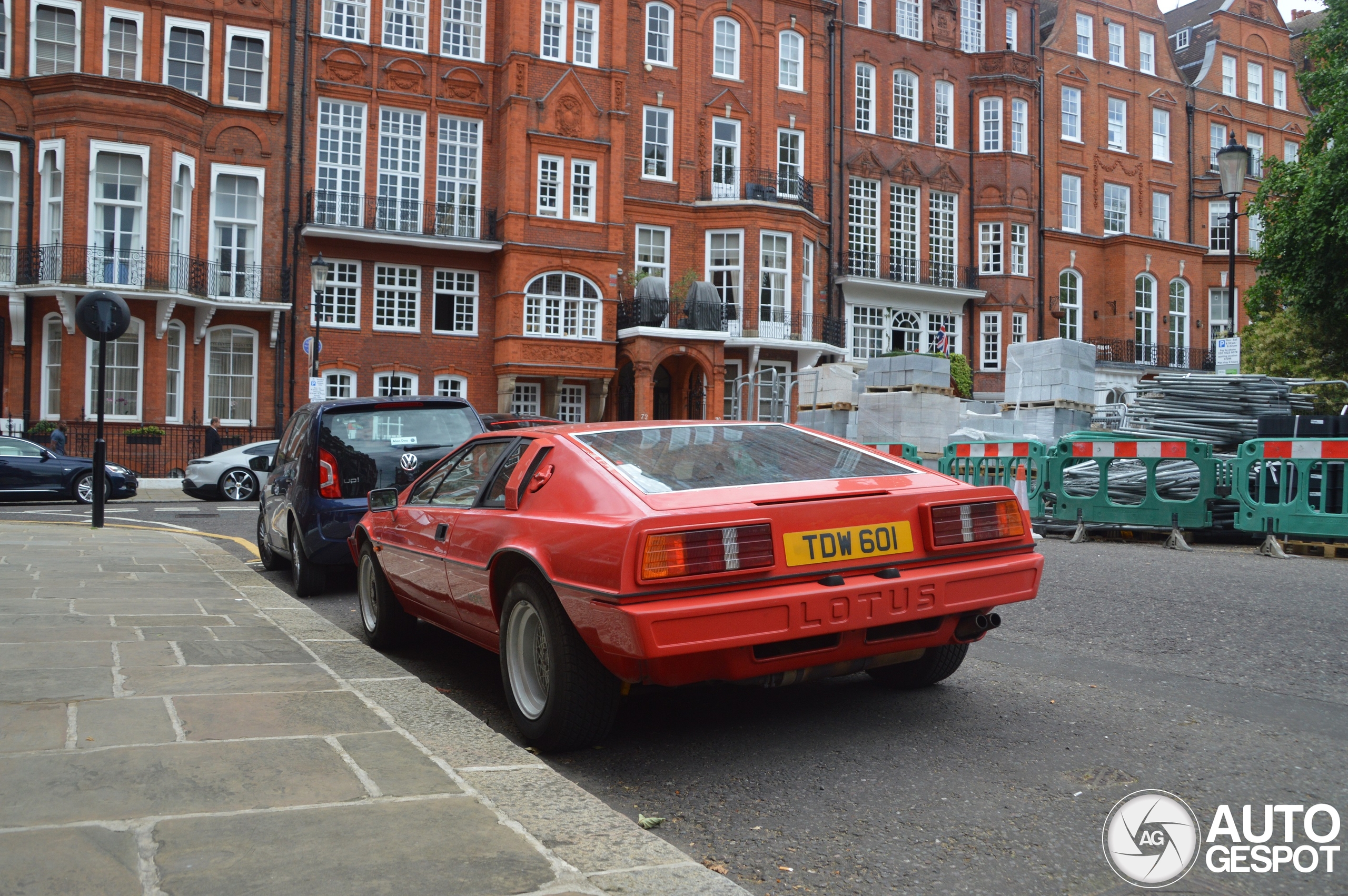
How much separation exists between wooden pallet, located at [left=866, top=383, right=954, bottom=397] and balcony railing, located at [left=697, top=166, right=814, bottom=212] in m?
14.1

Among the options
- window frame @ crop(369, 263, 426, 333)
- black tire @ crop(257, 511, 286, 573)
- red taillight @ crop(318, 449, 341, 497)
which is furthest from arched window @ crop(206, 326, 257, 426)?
red taillight @ crop(318, 449, 341, 497)

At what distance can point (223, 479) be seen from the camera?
72.9 ft

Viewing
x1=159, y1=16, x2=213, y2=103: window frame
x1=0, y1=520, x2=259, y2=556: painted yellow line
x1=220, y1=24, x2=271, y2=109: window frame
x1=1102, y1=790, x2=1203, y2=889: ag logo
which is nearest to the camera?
x1=1102, y1=790, x2=1203, y2=889: ag logo

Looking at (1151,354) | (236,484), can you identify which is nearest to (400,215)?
(236,484)

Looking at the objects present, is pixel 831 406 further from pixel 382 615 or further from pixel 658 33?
pixel 382 615

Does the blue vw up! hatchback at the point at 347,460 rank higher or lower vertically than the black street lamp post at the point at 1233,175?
lower

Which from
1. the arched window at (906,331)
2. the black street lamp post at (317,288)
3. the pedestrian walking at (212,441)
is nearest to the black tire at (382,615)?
the black street lamp post at (317,288)

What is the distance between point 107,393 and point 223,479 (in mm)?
7666

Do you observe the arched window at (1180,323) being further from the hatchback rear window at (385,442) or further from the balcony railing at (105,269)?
the hatchback rear window at (385,442)

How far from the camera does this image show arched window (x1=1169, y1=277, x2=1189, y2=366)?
143 feet

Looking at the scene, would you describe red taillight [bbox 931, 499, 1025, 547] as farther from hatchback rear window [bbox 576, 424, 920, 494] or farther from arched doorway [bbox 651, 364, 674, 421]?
arched doorway [bbox 651, 364, 674, 421]

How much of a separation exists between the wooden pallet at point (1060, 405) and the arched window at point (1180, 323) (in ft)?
94.3

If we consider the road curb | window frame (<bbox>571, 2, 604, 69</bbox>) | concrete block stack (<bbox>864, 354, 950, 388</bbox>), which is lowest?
the road curb

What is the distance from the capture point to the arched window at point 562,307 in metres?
30.8
